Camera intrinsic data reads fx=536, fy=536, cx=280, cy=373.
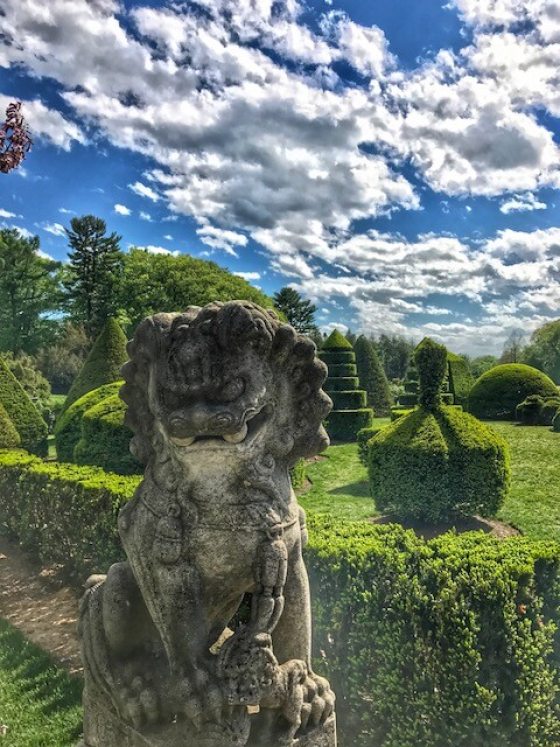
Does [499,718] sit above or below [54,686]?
above

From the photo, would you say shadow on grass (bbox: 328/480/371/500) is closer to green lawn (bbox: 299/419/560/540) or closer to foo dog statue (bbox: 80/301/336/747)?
green lawn (bbox: 299/419/560/540)

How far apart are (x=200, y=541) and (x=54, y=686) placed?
4114mm

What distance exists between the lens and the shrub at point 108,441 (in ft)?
37.3

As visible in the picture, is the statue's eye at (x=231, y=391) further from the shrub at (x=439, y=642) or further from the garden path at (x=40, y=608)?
the garden path at (x=40, y=608)

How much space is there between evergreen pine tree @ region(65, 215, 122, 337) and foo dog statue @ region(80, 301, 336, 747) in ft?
126

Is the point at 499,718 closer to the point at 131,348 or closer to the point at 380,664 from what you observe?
the point at 380,664

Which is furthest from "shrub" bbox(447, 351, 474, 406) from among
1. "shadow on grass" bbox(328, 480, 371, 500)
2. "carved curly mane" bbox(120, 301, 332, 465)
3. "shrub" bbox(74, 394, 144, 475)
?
"carved curly mane" bbox(120, 301, 332, 465)

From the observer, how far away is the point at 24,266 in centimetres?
4184

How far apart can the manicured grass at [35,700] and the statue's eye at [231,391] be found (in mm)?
3860

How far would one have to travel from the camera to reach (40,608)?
705 cm

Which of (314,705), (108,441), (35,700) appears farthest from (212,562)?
(108,441)

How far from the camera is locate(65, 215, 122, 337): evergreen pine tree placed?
128ft

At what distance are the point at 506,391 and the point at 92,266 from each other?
29552mm

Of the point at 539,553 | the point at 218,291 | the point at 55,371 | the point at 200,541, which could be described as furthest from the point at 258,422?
the point at 55,371
